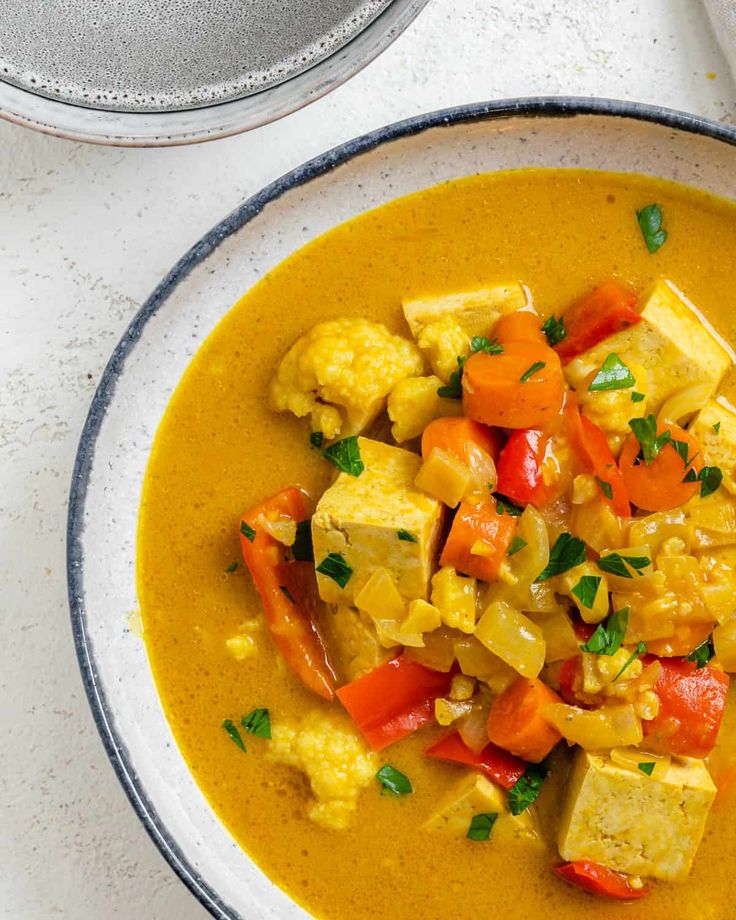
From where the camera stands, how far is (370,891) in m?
3.40

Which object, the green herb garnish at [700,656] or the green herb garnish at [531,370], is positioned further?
the green herb garnish at [700,656]

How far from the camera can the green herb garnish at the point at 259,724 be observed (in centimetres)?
335

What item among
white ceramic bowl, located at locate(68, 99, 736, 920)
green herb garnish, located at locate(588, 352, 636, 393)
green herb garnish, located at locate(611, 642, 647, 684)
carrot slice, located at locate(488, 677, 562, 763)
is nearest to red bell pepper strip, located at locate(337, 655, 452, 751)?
carrot slice, located at locate(488, 677, 562, 763)

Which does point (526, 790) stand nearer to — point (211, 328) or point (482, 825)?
point (482, 825)

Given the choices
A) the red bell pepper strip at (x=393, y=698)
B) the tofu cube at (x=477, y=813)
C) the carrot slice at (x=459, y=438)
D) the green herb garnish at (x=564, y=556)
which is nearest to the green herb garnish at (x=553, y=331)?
the carrot slice at (x=459, y=438)

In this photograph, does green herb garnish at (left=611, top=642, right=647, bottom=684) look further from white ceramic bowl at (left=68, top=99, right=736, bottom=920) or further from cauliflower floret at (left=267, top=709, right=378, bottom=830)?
white ceramic bowl at (left=68, top=99, right=736, bottom=920)

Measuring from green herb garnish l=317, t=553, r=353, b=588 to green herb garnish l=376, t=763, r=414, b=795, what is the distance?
25.7 inches

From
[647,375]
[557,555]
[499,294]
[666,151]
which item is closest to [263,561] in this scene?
[557,555]

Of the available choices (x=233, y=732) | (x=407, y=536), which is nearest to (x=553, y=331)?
(x=407, y=536)

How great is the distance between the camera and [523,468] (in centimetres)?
312

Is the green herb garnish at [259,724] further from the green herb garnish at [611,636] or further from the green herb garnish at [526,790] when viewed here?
the green herb garnish at [611,636]

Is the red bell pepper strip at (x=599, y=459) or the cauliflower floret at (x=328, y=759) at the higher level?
the red bell pepper strip at (x=599, y=459)

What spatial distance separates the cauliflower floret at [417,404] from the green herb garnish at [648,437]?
0.54 meters

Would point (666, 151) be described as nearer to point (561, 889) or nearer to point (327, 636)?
point (327, 636)
